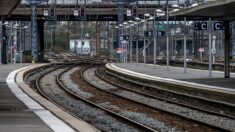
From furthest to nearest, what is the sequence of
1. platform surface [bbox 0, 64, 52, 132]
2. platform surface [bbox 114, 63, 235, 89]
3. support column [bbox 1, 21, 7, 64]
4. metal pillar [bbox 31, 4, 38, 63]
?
metal pillar [bbox 31, 4, 38, 63] → support column [bbox 1, 21, 7, 64] → platform surface [bbox 114, 63, 235, 89] → platform surface [bbox 0, 64, 52, 132]

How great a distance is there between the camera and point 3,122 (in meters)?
12.9

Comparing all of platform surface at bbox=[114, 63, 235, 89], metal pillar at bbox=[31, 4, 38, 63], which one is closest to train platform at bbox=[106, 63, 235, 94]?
platform surface at bbox=[114, 63, 235, 89]

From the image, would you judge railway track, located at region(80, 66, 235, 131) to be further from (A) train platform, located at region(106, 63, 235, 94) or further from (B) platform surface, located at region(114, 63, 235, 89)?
(B) platform surface, located at region(114, 63, 235, 89)

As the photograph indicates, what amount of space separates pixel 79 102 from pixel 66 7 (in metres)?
59.3

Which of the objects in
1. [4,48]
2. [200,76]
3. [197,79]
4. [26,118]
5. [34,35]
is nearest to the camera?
[26,118]

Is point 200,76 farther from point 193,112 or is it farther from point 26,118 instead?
point 26,118

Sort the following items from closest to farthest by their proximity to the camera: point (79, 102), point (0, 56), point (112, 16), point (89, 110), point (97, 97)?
point (89, 110), point (79, 102), point (97, 97), point (0, 56), point (112, 16)

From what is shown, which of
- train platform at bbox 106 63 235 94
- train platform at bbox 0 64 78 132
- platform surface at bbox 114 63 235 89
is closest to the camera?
train platform at bbox 0 64 78 132

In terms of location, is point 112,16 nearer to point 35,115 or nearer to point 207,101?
point 207,101

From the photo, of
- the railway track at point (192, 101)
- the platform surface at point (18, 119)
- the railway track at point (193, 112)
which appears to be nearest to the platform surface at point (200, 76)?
the railway track at point (192, 101)

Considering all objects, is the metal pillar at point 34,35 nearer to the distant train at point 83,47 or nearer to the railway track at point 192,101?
the railway track at point 192,101

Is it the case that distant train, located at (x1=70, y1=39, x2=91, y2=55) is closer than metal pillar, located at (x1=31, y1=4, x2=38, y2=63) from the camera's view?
No

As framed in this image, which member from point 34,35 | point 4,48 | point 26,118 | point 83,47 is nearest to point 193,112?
point 26,118

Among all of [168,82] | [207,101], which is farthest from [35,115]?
[168,82]
